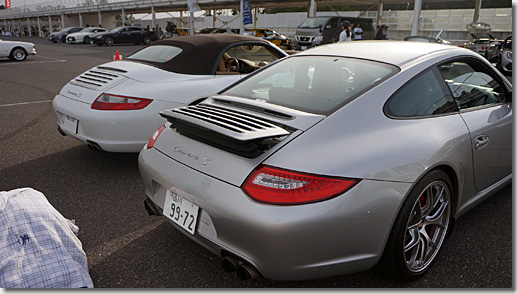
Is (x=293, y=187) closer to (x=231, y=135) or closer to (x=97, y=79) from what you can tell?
(x=231, y=135)

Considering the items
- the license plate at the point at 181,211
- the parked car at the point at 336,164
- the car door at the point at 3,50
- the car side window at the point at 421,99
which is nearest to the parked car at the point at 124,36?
the car door at the point at 3,50

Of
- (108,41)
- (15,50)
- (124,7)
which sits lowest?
(108,41)

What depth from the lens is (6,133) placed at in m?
5.48

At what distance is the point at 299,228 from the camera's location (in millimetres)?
1769

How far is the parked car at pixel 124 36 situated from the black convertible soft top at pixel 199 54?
2879 centimetres

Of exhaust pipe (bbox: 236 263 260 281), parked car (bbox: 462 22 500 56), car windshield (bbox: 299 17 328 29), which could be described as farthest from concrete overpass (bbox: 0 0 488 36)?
exhaust pipe (bbox: 236 263 260 281)

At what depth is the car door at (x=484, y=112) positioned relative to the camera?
2590 mm

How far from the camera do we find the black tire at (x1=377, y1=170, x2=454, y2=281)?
6.72 ft

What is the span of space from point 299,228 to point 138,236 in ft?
4.88

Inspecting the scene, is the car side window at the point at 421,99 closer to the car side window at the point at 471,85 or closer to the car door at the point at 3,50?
the car side window at the point at 471,85

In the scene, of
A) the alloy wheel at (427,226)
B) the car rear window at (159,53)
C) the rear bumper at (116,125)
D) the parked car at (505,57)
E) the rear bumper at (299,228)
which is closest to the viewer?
the rear bumper at (299,228)

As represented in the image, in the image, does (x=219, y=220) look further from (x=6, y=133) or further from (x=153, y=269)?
(x=6, y=133)

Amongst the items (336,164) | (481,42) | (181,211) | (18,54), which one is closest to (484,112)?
(336,164)

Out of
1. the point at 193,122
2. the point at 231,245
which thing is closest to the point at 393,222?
the point at 231,245
